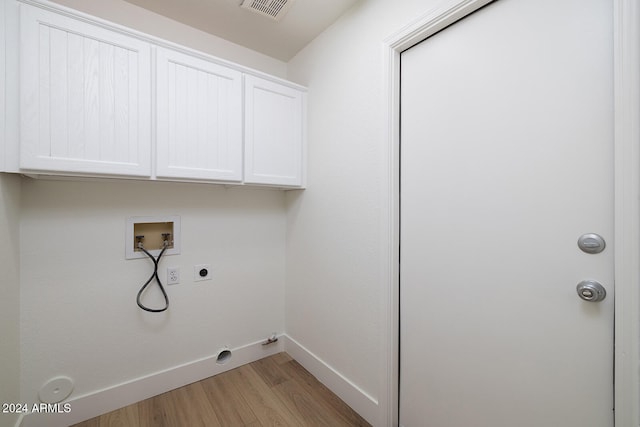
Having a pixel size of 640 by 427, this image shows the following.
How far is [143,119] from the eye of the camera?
4.56ft

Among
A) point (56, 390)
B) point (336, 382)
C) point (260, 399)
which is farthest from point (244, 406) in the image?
point (56, 390)

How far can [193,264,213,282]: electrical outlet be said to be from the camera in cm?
182

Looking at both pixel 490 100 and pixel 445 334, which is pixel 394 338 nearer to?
pixel 445 334

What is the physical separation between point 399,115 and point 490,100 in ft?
1.45

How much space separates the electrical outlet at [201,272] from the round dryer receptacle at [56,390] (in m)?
0.79

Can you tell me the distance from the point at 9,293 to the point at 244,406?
1313mm

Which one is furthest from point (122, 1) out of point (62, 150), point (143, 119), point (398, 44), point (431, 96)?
point (431, 96)

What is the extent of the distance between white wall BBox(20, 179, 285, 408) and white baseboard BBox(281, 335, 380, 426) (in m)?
0.31

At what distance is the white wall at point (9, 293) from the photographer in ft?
3.76

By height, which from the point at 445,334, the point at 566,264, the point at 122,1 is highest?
the point at 122,1

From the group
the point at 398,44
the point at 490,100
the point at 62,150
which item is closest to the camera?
the point at 490,100

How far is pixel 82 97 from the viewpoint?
1247mm

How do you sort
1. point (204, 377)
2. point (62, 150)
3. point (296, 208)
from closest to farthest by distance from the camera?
point (62, 150)
point (204, 377)
point (296, 208)

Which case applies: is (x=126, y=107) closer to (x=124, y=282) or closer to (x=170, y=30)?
(x=170, y=30)
